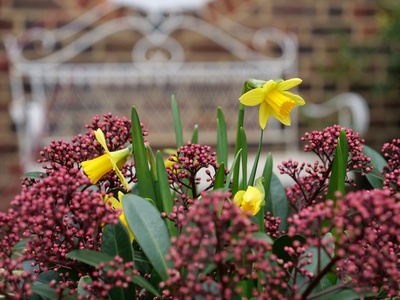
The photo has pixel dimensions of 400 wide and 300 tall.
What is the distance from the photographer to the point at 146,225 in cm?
51

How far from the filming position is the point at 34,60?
3512 millimetres

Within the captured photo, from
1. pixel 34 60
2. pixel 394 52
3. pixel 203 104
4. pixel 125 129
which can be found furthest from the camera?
pixel 394 52

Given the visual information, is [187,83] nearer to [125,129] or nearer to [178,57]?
[178,57]

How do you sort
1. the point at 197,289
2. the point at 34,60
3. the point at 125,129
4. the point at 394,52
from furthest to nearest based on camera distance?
the point at 394,52 → the point at 34,60 → the point at 125,129 → the point at 197,289

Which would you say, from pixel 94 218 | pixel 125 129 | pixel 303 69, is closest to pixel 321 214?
pixel 94 218

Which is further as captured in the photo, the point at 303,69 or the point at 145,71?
the point at 303,69

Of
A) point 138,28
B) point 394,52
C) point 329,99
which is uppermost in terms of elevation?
point 138,28

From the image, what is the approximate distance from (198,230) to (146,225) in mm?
111

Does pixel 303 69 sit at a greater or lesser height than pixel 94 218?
lesser

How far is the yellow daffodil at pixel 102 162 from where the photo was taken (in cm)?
58

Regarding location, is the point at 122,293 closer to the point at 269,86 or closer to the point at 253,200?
the point at 253,200

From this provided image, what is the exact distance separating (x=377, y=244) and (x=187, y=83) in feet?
10.8

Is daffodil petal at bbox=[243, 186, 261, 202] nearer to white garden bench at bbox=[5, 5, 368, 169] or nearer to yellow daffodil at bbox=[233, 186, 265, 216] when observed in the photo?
yellow daffodil at bbox=[233, 186, 265, 216]

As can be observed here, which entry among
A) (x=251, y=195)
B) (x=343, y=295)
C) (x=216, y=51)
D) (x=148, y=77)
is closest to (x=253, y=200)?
(x=251, y=195)
